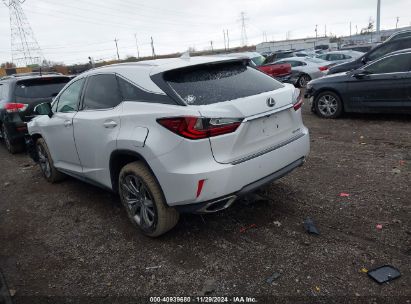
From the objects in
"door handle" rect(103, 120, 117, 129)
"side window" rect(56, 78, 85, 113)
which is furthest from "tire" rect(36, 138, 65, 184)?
"door handle" rect(103, 120, 117, 129)

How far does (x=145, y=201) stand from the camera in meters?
3.49

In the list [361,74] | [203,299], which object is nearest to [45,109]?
[203,299]

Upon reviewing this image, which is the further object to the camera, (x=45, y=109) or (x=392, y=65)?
(x=392, y=65)

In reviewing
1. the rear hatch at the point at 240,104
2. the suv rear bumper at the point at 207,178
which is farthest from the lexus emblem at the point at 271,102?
the suv rear bumper at the point at 207,178

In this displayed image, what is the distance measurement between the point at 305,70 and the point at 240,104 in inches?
544

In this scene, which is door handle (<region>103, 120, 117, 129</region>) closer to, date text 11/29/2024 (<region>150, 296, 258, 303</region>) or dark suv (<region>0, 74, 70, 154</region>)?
date text 11/29/2024 (<region>150, 296, 258, 303</region>)

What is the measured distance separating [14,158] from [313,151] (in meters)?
6.29

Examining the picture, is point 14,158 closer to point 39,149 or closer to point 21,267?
point 39,149

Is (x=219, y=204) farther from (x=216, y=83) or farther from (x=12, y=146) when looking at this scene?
(x=12, y=146)

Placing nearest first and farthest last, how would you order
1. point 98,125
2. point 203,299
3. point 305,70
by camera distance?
point 203,299
point 98,125
point 305,70

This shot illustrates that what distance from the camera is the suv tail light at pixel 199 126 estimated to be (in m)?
2.84

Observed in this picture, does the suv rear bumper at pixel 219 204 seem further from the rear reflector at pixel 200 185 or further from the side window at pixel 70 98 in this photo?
the side window at pixel 70 98

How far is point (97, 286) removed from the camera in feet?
9.76

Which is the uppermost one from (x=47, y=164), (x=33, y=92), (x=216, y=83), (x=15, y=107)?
(x=216, y=83)
